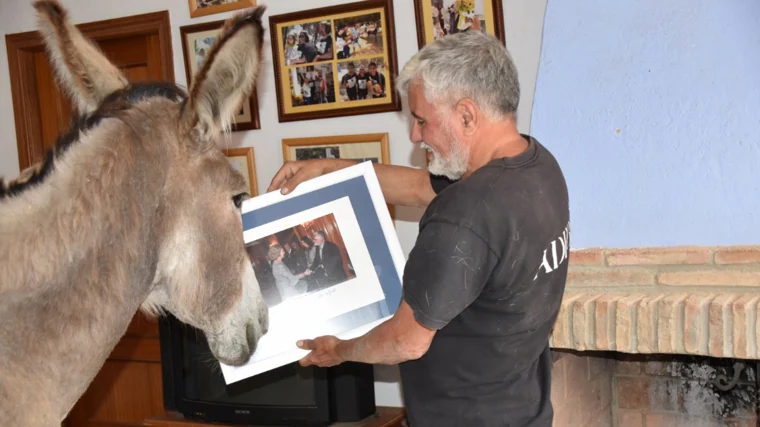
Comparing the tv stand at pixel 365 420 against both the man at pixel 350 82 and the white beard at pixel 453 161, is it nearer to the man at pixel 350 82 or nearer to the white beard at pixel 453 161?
the man at pixel 350 82

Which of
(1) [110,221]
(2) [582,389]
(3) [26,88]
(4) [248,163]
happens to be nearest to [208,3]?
(4) [248,163]

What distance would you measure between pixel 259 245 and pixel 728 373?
6.38 feet

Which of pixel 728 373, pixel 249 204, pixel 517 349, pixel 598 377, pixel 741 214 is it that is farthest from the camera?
pixel 598 377

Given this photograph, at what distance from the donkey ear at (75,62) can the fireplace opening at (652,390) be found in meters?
1.94

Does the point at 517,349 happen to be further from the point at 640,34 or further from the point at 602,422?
the point at 602,422

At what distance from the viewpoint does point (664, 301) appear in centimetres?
239

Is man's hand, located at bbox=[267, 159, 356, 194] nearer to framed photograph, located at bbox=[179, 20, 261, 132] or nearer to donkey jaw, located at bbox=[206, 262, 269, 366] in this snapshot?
donkey jaw, located at bbox=[206, 262, 269, 366]

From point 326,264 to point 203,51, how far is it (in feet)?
6.84

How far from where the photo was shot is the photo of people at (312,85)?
11.1 ft

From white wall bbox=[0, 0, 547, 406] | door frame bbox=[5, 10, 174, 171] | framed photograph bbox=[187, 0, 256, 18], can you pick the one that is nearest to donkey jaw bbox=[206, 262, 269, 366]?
white wall bbox=[0, 0, 547, 406]

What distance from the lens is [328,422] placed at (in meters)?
3.00

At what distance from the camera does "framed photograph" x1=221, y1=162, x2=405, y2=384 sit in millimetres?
1738

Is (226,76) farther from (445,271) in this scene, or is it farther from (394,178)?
(394,178)

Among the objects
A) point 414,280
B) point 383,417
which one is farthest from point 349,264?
point 383,417
